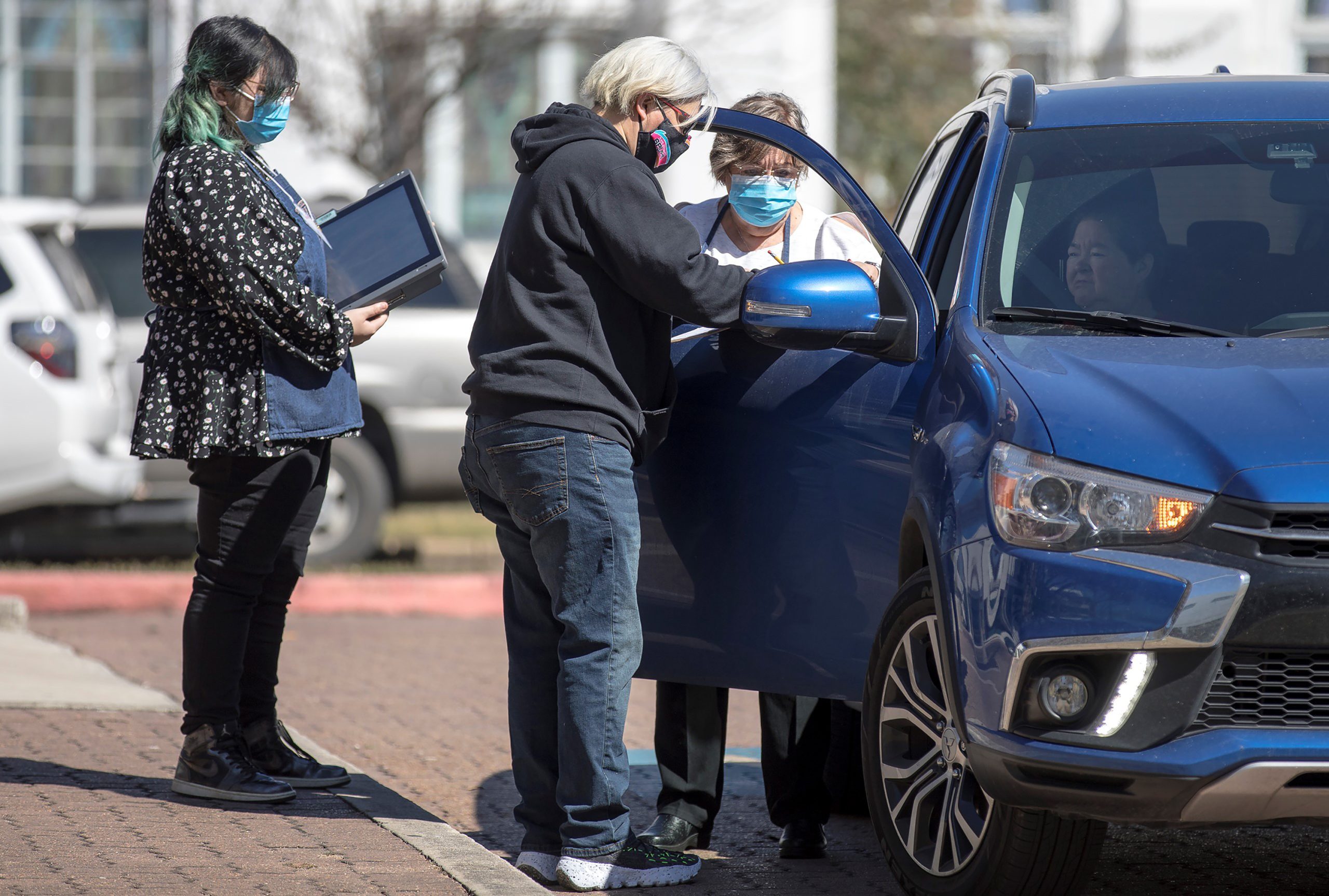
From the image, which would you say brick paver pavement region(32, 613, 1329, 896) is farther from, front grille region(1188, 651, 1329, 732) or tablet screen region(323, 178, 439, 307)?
tablet screen region(323, 178, 439, 307)

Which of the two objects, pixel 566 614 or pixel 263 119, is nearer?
pixel 566 614

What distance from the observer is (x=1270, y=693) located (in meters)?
3.21

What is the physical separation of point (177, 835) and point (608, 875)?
1.15 m

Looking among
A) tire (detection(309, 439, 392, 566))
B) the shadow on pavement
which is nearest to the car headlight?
the shadow on pavement

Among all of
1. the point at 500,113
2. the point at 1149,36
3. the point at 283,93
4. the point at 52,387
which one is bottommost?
the point at 52,387

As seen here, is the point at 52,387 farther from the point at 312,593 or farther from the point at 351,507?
the point at 351,507

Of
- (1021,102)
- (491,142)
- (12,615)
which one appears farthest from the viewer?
(491,142)

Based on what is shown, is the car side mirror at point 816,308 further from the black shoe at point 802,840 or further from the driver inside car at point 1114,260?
the black shoe at point 802,840

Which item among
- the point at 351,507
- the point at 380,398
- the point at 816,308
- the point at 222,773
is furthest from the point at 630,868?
the point at 380,398

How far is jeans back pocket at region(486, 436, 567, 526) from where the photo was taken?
4027 mm

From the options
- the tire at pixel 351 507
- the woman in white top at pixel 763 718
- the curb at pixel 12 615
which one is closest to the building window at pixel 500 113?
the tire at pixel 351 507

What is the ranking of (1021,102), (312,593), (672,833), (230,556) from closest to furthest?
1. (1021,102)
2. (672,833)
3. (230,556)
4. (312,593)

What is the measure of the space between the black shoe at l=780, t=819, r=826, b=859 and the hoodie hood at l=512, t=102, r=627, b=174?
185cm

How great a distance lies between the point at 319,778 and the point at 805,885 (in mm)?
1528
